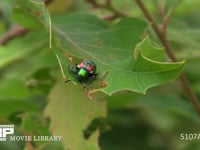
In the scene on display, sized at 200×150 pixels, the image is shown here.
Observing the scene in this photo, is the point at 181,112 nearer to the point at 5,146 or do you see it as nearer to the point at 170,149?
the point at 170,149

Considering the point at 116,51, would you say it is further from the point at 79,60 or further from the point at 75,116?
the point at 75,116

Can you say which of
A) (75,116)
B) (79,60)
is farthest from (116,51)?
(75,116)

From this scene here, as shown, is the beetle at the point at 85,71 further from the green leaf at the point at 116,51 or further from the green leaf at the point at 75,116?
the green leaf at the point at 75,116

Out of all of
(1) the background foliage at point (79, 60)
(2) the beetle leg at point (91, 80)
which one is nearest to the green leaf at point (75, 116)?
(1) the background foliage at point (79, 60)

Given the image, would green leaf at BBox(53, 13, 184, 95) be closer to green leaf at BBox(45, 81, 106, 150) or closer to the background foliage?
the background foliage

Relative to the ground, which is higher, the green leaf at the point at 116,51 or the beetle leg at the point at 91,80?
the green leaf at the point at 116,51

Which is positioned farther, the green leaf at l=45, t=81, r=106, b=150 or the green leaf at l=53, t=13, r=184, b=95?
the green leaf at l=45, t=81, r=106, b=150

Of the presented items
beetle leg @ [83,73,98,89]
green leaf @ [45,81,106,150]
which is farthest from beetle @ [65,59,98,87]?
green leaf @ [45,81,106,150]

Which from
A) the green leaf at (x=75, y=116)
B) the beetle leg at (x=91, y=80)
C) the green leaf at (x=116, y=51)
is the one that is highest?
Answer: the green leaf at (x=116, y=51)

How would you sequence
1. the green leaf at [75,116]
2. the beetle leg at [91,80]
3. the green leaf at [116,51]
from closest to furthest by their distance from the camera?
the green leaf at [116,51] < the beetle leg at [91,80] < the green leaf at [75,116]
